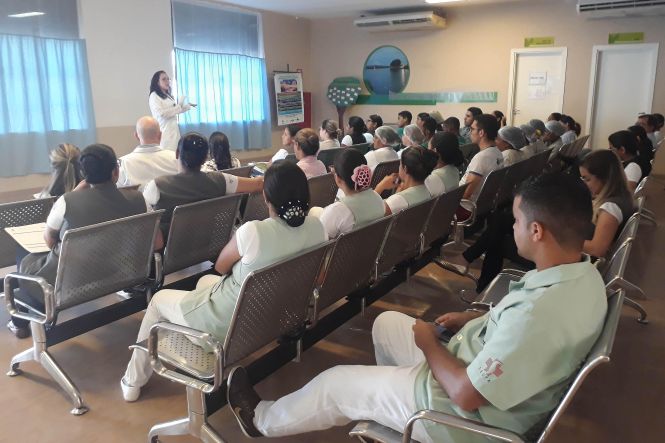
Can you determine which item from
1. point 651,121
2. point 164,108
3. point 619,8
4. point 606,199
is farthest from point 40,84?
point 619,8

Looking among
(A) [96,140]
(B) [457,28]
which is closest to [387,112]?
(B) [457,28]

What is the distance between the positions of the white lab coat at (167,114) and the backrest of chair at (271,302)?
14.3 feet

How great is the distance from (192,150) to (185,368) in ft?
4.42

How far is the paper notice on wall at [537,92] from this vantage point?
8922 millimetres

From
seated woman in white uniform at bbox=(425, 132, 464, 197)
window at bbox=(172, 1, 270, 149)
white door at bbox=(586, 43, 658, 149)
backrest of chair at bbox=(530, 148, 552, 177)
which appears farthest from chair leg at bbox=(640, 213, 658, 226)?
window at bbox=(172, 1, 270, 149)

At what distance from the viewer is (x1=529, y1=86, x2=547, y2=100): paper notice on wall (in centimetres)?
892

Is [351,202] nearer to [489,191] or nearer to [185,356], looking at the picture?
[185,356]

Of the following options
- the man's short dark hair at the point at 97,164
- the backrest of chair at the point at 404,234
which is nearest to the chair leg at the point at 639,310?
the backrest of chair at the point at 404,234

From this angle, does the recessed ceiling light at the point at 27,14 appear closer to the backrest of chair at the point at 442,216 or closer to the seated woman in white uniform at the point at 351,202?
the seated woman in white uniform at the point at 351,202

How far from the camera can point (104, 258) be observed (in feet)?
7.41

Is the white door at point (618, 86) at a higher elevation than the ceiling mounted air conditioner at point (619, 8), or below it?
below

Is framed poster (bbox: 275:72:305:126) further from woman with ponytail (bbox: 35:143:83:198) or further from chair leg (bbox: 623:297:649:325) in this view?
chair leg (bbox: 623:297:649:325)

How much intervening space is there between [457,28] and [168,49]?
195 inches

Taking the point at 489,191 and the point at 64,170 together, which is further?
the point at 489,191
